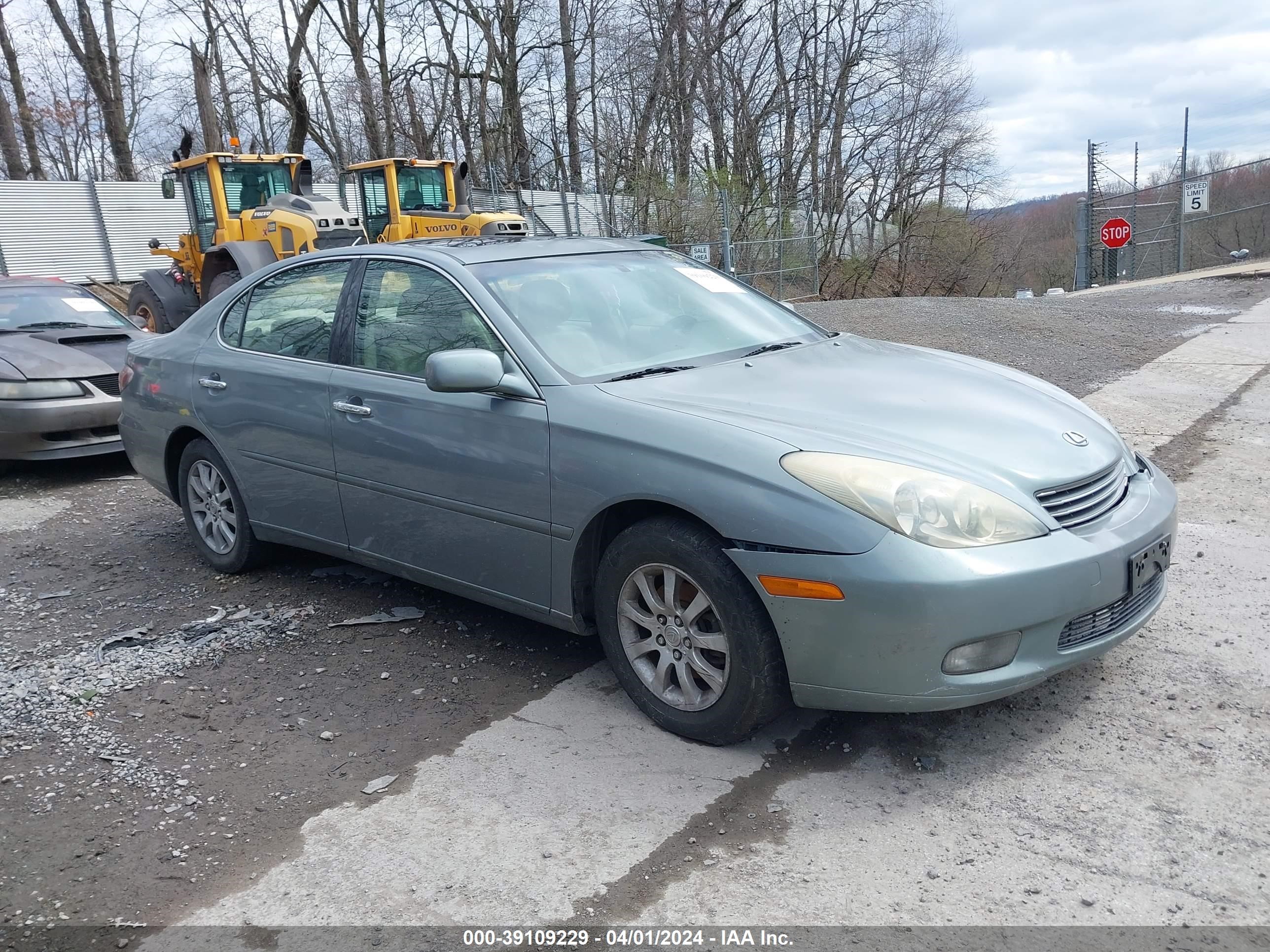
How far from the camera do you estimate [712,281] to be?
4.65 m

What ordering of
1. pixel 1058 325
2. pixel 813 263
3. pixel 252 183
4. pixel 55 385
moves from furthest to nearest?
pixel 813 263 → pixel 252 183 → pixel 1058 325 → pixel 55 385

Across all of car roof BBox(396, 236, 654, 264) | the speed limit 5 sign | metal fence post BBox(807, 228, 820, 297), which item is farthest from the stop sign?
car roof BBox(396, 236, 654, 264)

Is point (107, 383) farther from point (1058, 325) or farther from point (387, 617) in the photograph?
point (1058, 325)

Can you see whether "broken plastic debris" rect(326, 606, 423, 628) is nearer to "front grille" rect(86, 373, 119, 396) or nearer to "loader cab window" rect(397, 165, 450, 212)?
"front grille" rect(86, 373, 119, 396)

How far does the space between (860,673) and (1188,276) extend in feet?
73.2

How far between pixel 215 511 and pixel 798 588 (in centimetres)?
347

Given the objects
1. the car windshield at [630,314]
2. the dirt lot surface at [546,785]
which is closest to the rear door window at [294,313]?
the car windshield at [630,314]

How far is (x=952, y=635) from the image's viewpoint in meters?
2.80

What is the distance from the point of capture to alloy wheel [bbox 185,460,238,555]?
5.10 meters

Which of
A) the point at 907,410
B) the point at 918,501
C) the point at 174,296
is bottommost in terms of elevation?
the point at 918,501

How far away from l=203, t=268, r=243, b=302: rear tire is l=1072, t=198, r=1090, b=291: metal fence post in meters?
17.8

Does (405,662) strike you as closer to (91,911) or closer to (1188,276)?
(91,911)

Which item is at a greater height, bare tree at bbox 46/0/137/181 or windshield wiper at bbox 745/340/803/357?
bare tree at bbox 46/0/137/181

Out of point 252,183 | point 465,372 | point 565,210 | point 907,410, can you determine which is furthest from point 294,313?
point 565,210
